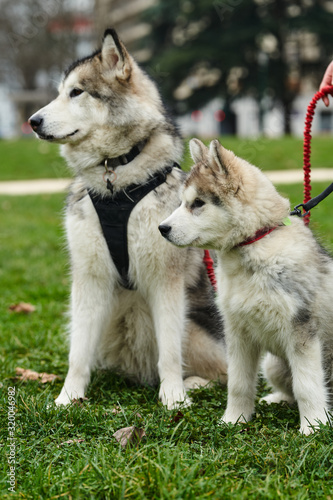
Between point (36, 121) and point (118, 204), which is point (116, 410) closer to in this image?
point (118, 204)

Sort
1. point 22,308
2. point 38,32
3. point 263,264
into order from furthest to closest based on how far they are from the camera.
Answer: point 38,32 < point 22,308 < point 263,264

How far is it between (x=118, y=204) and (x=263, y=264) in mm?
1074

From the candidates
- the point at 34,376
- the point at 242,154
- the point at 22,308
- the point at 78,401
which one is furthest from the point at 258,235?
the point at 242,154

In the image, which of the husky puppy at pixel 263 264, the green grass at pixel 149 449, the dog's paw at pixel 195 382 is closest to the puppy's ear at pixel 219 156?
the husky puppy at pixel 263 264

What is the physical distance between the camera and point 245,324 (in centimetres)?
307

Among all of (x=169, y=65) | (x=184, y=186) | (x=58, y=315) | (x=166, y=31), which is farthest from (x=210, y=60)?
(x=184, y=186)

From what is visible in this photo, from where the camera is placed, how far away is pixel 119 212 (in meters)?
3.58

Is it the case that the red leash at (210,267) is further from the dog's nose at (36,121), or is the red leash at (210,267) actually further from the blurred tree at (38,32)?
the blurred tree at (38,32)

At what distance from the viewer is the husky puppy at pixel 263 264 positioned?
2910 millimetres

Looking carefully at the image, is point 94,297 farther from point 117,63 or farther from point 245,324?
point 117,63

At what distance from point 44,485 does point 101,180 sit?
1.88 metres

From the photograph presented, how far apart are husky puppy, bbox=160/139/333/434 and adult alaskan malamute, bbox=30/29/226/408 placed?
539 millimetres

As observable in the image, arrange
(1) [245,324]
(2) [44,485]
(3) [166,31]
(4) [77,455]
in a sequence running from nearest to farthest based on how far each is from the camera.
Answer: (2) [44,485] → (4) [77,455] → (1) [245,324] → (3) [166,31]

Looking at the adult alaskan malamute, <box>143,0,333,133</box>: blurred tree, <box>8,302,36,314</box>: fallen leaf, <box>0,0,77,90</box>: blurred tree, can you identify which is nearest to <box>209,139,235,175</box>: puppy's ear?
the adult alaskan malamute
